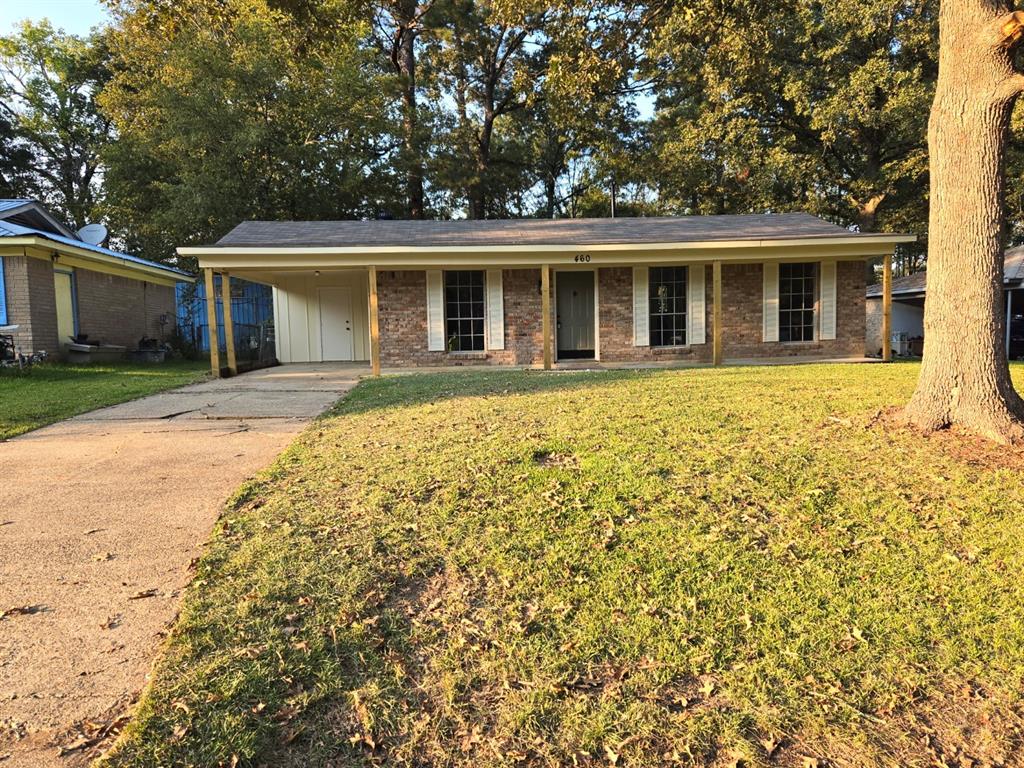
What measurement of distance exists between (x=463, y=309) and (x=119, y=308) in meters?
10.2

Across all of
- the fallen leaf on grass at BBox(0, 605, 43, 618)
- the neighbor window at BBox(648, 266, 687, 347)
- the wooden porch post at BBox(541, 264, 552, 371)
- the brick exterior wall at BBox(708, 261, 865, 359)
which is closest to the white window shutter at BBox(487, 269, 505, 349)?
the wooden porch post at BBox(541, 264, 552, 371)

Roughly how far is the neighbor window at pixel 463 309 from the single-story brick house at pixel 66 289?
342 inches

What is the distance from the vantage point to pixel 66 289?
49.6ft

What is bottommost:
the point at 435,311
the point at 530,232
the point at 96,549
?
the point at 96,549

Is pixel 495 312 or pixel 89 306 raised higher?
pixel 89 306

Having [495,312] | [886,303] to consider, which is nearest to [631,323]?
[495,312]

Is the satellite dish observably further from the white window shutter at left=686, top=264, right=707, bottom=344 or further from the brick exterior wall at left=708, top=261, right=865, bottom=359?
the brick exterior wall at left=708, top=261, right=865, bottom=359

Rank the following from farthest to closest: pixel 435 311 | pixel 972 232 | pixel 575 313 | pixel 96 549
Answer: pixel 575 313 → pixel 435 311 → pixel 972 232 → pixel 96 549

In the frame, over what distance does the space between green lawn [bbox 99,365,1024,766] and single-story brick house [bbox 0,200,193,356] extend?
12.2 m

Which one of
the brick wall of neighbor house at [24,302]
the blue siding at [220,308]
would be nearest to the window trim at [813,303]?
the blue siding at [220,308]

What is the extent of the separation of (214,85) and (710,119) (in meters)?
14.9

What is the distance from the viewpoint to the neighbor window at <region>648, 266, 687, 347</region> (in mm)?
14359

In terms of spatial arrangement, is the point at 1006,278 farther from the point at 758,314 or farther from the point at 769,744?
the point at 769,744

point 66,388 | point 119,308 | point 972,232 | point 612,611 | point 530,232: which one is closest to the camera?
point 612,611
